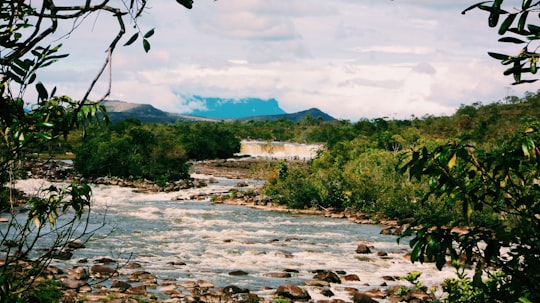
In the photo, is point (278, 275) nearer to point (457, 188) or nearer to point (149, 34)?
point (457, 188)

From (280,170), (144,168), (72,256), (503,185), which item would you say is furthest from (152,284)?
(144,168)

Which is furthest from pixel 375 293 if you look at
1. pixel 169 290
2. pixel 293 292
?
pixel 169 290

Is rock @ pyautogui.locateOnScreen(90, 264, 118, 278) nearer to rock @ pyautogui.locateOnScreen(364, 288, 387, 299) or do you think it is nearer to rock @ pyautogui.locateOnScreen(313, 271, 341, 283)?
rock @ pyautogui.locateOnScreen(313, 271, 341, 283)

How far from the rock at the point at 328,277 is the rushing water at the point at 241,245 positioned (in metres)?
0.21

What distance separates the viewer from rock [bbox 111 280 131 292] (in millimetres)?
11789

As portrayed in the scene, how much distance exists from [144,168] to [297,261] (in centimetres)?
2357

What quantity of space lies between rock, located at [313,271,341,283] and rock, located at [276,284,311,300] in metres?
1.49

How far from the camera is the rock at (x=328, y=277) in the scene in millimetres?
13289

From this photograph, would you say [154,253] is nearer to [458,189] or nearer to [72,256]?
[72,256]

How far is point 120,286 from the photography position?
11.9 meters

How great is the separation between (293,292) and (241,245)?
6.22m

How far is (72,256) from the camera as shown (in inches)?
591

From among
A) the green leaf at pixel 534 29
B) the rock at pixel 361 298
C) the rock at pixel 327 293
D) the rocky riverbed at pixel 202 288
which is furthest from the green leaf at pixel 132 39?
the rock at pixel 327 293

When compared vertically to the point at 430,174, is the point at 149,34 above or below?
above
